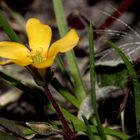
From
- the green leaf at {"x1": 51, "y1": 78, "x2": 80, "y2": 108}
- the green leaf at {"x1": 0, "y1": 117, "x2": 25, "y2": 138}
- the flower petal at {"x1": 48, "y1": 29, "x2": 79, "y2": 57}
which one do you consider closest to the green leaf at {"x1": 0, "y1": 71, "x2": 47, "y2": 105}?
the green leaf at {"x1": 51, "y1": 78, "x2": 80, "y2": 108}

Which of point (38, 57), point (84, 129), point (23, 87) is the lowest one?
point (84, 129)

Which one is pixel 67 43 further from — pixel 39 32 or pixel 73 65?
pixel 73 65

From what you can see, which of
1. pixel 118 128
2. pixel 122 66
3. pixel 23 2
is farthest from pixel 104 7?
pixel 118 128

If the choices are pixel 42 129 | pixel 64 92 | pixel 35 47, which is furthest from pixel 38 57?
pixel 64 92

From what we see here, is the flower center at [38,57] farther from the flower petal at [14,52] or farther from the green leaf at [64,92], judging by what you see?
the green leaf at [64,92]

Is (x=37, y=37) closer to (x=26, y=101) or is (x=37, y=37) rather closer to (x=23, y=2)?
(x=26, y=101)

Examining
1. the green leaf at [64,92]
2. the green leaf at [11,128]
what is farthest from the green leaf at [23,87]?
the green leaf at [11,128]

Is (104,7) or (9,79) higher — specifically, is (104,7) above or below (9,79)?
above

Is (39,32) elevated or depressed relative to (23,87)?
elevated
